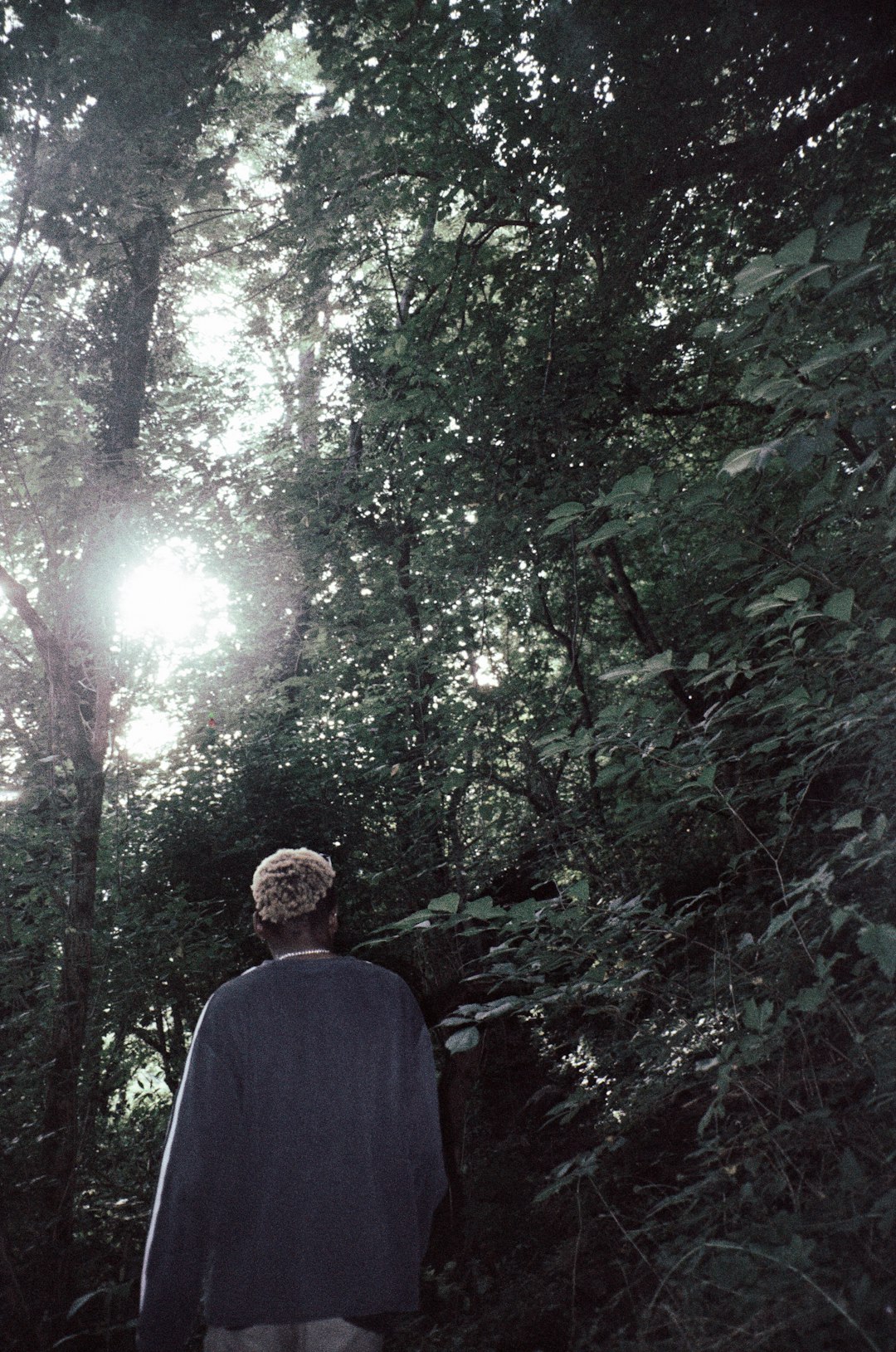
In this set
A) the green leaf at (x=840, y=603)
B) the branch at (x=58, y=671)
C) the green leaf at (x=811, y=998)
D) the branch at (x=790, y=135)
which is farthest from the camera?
the branch at (x=58, y=671)

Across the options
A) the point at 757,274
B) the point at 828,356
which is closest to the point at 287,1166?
the point at 828,356

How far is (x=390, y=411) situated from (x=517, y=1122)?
5.00m

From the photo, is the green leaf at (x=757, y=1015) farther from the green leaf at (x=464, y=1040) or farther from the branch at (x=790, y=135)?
the branch at (x=790, y=135)

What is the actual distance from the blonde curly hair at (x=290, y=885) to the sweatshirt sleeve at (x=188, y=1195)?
344mm

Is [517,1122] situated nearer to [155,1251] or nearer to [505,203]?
[155,1251]

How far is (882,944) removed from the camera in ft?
5.59

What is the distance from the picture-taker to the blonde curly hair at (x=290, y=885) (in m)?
2.21

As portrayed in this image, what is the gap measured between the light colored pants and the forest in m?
0.76

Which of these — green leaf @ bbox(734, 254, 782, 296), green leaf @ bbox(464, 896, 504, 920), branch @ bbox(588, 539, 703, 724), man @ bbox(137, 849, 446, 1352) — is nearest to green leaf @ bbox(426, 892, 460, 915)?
green leaf @ bbox(464, 896, 504, 920)

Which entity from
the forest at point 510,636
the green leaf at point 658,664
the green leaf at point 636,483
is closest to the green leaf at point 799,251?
the forest at point 510,636

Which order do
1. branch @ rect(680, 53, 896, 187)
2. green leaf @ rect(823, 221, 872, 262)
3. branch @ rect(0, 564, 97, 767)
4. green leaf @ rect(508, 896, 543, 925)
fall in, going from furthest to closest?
branch @ rect(0, 564, 97, 767)
branch @ rect(680, 53, 896, 187)
green leaf @ rect(508, 896, 543, 925)
green leaf @ rect(823, 221, 872, 262)

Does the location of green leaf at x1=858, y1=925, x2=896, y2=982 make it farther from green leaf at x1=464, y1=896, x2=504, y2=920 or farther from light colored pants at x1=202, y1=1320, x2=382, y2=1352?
light colored pants at x1=202, y1=1320, x2=382, y2=1352

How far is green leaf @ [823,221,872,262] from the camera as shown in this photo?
181 centimetres

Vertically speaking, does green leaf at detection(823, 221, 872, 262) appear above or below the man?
above
